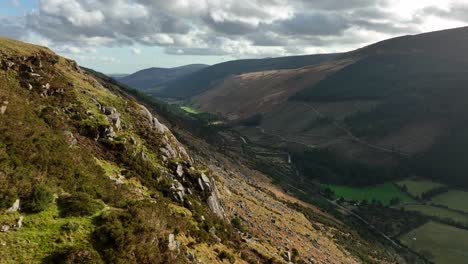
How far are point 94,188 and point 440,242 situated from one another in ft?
496

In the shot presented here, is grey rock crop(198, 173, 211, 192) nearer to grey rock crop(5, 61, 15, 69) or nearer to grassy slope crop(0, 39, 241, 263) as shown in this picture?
grassy slope crop(0, 39, 241, 263)

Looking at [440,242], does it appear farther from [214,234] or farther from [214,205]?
[214,234]

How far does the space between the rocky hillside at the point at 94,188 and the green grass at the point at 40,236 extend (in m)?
0.06

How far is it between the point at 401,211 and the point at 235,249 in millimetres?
168843

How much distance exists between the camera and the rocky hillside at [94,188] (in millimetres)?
23078

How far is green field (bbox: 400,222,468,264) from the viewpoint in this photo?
133 metres

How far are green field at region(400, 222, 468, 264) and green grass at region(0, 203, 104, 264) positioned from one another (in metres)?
138

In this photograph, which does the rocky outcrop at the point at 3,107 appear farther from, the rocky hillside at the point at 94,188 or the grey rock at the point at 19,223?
the grey rock at the point at 19,223

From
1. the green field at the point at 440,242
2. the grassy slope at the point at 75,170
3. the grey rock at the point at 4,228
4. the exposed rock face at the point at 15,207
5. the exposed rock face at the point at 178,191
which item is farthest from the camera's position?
the green field at the point at 440,242

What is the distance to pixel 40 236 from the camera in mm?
22359

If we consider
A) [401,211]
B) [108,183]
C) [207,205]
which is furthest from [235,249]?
[401,211]

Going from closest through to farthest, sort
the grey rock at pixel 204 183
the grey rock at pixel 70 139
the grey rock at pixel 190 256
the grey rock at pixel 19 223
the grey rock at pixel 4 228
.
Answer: the grey rock at pixel 4 228 → the grey rock at pixel 19 223 → the grey rock at pixel 190 256 → the grey rock at pixel 70 139 → the grey rock at pixel 204 183

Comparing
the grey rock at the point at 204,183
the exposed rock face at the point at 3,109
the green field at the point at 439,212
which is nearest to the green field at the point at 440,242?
the green field at the point at 439,212

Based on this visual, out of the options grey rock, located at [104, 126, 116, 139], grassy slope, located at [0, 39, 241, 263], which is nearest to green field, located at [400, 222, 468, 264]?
grassy slope, located at [0, 39, 241, 263]
